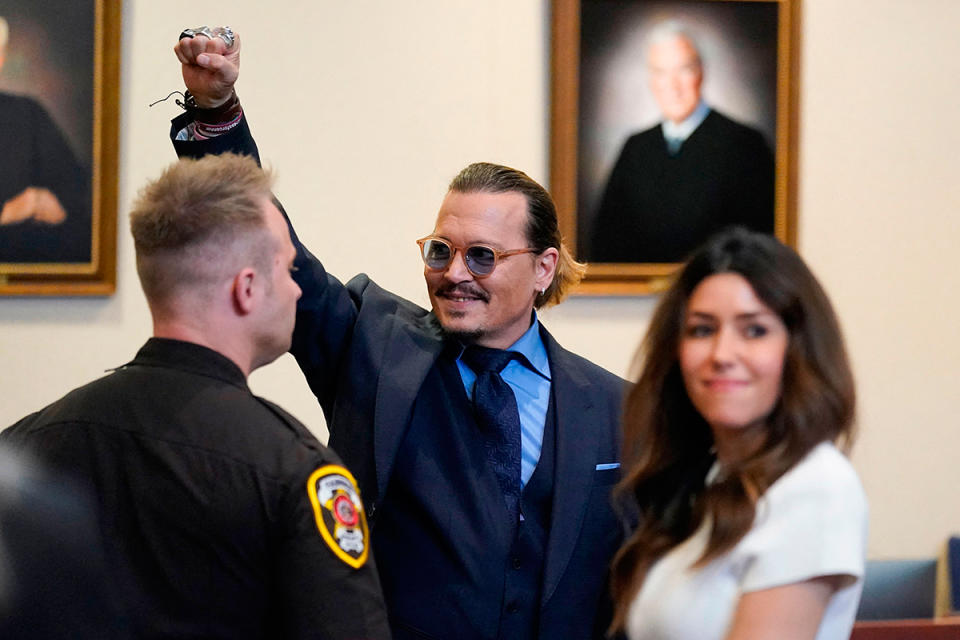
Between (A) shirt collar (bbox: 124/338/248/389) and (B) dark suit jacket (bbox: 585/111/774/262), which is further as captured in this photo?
(B) dark suit jacket (bbox: 585/111/774/262)

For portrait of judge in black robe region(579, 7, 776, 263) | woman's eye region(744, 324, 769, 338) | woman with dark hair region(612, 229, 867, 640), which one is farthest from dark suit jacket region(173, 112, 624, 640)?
portrait of judge in black robe region(579, 7, 776, 263)

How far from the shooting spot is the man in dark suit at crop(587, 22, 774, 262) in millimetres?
3717

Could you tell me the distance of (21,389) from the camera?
344cm

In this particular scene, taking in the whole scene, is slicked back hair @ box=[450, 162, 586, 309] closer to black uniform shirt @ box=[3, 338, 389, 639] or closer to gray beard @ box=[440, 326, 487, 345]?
gray beard @ box=[440, 326, 487, 345]

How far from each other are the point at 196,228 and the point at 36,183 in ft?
6.41

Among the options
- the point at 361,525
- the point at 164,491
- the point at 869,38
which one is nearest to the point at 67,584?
the point at 164,491

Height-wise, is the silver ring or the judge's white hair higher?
the judge's white hair

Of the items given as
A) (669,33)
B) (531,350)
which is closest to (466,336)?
(531,350)

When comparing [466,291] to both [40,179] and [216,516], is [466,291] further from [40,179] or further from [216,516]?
[40,179]

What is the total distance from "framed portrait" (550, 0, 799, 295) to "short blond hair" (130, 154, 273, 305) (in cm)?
202

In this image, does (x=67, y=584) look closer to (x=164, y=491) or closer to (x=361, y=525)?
(x=164, y=491)

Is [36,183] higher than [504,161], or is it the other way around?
[504,161]

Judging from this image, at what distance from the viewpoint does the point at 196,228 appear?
170 centimetres

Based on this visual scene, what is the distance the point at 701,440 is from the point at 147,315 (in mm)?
2219
